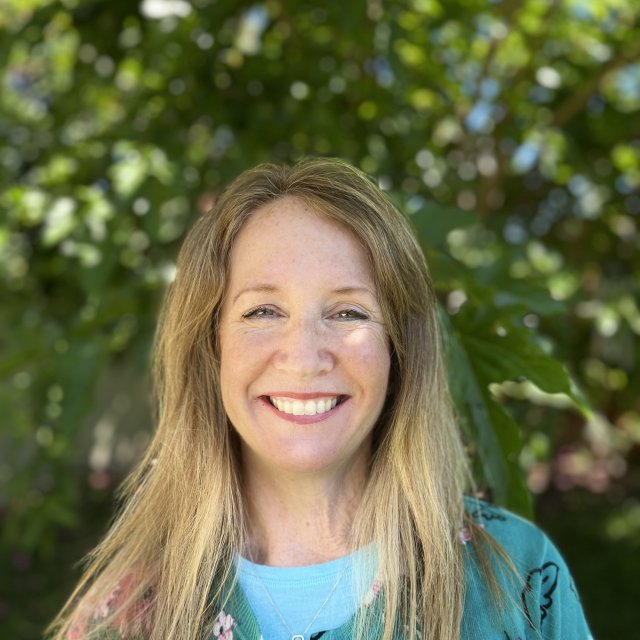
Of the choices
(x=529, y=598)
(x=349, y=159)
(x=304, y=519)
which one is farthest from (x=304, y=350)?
(x=349, y=159)

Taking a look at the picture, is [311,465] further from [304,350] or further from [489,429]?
[489,429]

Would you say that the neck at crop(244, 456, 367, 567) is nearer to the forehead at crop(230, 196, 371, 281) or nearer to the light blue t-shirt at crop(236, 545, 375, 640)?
the light blue t-shirt at crop(236, 545, 375, 640)

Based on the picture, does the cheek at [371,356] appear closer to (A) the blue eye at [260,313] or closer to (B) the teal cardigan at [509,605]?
(A) the blue eye at [260,313]

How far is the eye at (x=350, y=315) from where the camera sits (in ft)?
4.73

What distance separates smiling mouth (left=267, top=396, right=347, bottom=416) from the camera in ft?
4.63

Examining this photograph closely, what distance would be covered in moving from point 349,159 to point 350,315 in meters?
1.26

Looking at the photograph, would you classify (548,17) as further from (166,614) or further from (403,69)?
(166,614)

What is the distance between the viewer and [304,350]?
1396 millimetres

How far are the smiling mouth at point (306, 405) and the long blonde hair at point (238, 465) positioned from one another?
0.16 meters

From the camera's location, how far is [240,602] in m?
1.47

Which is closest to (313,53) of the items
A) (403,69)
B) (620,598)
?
(403,69)

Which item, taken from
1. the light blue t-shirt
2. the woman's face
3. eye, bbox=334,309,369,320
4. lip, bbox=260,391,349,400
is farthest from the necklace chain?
eye, bbox=334,309,369,320

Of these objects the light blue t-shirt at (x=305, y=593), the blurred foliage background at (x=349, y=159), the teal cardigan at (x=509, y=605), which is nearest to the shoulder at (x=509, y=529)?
the teal cardigan at (x=509, y=605)

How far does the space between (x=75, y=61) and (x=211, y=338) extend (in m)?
1.41
